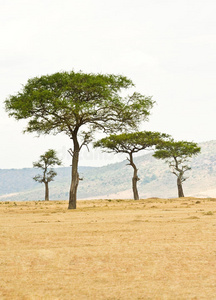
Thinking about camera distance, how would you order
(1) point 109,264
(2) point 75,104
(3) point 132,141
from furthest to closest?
(3) point 132,141
(2) point 75,104
(1) point 109,264

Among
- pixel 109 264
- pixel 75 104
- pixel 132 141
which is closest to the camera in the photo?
pixel 109 264

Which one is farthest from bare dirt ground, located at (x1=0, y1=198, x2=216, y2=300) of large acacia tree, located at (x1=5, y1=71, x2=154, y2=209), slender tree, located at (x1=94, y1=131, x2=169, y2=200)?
slender tree, located at (x1=94, y1=131, x2=169, y2=200)

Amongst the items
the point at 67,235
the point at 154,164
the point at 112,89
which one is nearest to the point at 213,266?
the point at 67,235

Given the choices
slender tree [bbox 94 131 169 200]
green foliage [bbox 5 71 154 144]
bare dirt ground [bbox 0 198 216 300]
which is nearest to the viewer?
bare dirt ground [bbox 0 198 216 300]

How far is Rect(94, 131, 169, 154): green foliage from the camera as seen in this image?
47.4 m

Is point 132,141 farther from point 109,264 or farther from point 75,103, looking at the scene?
point 109,264

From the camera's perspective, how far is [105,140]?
1940 inches

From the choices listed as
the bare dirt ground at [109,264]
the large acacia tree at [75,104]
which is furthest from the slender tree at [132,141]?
the bare dirt ground at [109,264]

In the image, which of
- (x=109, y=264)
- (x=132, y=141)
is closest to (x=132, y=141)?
(x=132, y=141)

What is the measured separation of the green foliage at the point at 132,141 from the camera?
156 ft

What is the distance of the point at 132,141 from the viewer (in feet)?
155

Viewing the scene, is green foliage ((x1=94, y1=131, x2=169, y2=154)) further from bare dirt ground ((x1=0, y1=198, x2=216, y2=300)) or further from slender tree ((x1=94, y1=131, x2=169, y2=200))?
bare dirt ground ((x1=0, y1=198, x2=216, y2=300))

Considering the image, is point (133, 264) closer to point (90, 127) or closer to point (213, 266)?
point (213, 266)

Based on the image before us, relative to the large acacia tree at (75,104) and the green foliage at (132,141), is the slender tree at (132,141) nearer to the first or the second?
the green foliage at (132,141)
